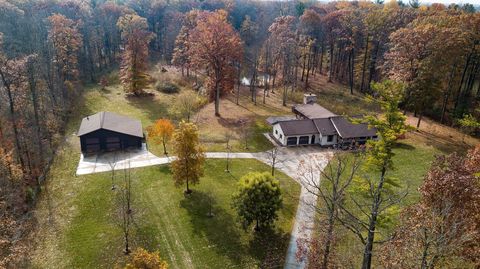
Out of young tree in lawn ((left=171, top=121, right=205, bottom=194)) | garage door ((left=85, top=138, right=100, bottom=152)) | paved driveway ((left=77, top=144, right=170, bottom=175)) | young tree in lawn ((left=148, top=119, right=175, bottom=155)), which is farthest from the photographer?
garage door ((left=85, top=138, right=100, bottom=152))

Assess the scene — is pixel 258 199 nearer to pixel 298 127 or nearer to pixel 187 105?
pixel 298 127

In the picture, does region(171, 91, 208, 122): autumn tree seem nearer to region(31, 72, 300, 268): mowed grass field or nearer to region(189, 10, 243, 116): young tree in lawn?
region(189, 10, 243, 116): young tree in lawn

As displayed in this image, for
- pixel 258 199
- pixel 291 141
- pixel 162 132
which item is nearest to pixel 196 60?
pixel 162 132

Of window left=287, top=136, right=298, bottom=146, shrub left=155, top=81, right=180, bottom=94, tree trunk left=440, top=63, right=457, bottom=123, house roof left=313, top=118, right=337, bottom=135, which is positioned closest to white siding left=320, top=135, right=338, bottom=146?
house roof left=313, top=118, right=337, bottom=135

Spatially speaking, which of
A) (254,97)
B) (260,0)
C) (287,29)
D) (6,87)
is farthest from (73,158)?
(260,0)

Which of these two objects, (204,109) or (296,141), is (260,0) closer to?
(204,109)

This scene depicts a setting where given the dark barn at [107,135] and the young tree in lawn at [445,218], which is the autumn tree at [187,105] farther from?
the young tree in lawn at [445,218]

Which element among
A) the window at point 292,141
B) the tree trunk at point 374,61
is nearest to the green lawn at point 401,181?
the window at point 292,141
